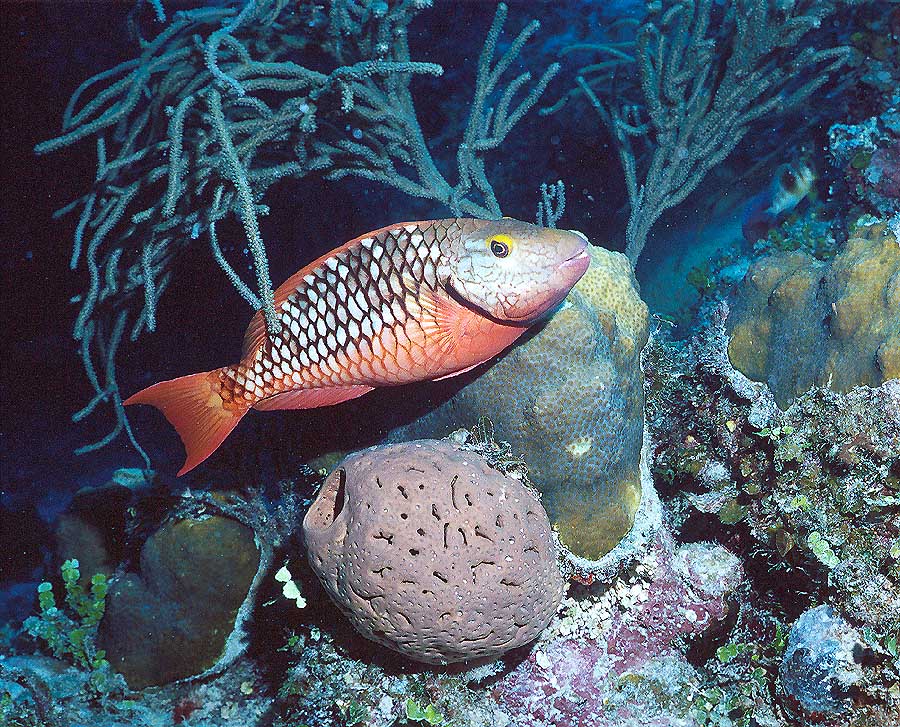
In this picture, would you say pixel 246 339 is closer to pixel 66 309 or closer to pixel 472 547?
pixel 472 547

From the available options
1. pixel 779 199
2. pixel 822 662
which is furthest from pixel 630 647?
pixel 779 199

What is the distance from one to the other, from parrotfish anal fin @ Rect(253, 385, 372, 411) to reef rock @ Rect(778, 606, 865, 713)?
2.07m

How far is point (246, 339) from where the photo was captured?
2646mm

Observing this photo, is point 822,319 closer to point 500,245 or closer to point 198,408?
point 500,245

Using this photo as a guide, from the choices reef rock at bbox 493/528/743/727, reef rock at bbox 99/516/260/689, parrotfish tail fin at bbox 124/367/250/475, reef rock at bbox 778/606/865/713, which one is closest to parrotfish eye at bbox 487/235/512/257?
parrotfish tail fin at bbox 124/367/250/475

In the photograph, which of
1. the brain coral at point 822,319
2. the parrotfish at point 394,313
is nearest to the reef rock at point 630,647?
the brain coral at point 822,319

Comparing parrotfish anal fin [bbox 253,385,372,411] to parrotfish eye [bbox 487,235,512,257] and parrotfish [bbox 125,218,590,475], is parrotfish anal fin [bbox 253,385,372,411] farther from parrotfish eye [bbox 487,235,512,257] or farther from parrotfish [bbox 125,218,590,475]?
parrotfish eye [bbox 487,235,512,257]

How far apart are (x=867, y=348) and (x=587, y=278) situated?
1.26 m

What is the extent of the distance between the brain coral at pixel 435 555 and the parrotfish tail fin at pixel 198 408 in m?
0.71

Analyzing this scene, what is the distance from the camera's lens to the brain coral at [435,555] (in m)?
2.05

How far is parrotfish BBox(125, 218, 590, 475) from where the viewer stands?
2.26 meters

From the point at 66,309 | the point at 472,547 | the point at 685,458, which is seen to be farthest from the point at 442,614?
the point at 66,309

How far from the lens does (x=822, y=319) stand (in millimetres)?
2617

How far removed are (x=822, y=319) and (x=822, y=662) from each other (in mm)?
1503
